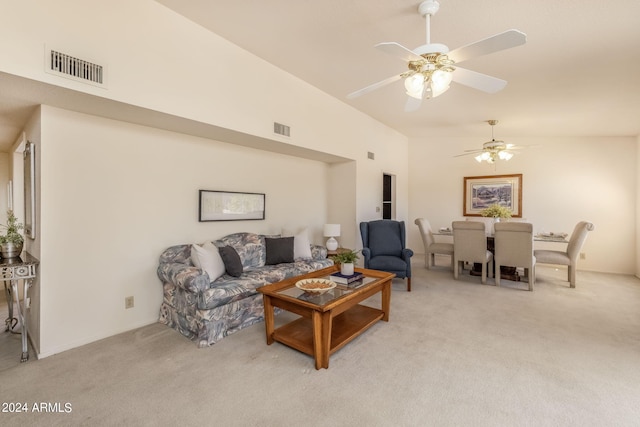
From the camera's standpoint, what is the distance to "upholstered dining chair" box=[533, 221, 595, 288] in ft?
14.1

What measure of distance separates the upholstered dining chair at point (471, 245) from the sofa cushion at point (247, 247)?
325 centimetres

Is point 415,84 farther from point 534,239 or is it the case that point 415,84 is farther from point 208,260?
point 534,239

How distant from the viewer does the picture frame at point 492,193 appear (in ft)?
20.0

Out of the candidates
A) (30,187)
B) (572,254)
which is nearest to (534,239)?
(572,254)

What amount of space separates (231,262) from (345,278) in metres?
1.26

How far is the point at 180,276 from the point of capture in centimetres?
275

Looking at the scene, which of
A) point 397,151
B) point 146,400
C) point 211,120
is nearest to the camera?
point 146,400

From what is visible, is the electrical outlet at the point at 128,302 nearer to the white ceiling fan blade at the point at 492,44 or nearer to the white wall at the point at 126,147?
the white wall at the point at 126,147

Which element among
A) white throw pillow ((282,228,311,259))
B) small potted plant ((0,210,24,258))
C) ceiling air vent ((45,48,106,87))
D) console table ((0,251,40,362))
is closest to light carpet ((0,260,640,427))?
console table ((0,251,40,362))

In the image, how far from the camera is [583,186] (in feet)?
18.2

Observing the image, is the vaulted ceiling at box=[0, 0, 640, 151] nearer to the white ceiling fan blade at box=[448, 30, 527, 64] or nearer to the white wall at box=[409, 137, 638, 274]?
the white ceiling fan blade at box=[448, 30, 527, 64]

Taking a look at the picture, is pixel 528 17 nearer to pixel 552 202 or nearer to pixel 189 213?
pixel 189 213

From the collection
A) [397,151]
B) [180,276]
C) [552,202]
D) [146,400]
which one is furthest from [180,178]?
[552,202]

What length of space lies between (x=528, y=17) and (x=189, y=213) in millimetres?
3788
